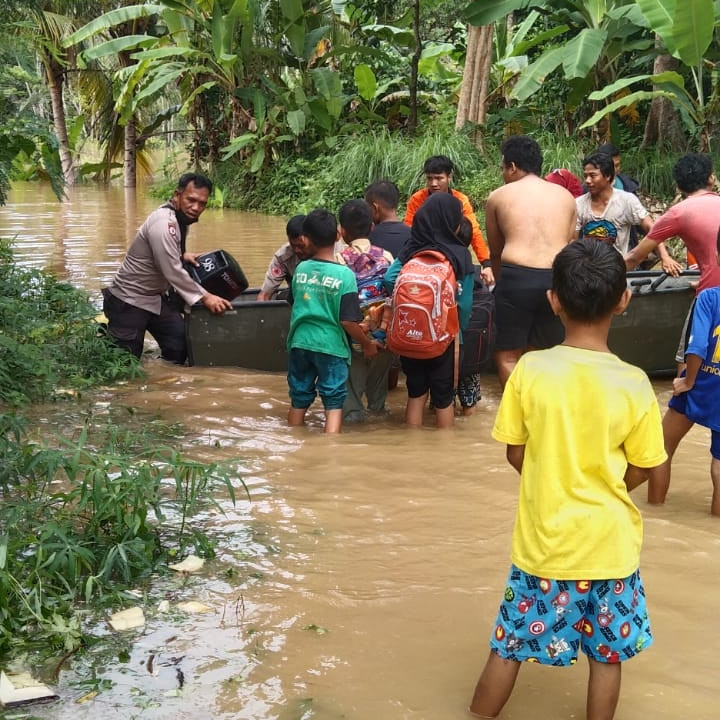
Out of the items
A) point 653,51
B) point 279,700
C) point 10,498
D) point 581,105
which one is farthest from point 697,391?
point 581,105

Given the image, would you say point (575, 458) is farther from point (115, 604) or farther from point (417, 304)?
point (417, 304)

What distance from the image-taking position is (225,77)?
19.8 m

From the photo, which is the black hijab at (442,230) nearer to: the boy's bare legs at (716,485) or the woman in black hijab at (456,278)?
the woman in black hijab at (456,278)

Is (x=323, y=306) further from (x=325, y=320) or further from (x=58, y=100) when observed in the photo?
(x=58, y=100)

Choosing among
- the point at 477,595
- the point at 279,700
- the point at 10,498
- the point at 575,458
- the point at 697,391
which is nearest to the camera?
the point at 575,458

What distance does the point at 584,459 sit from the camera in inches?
109

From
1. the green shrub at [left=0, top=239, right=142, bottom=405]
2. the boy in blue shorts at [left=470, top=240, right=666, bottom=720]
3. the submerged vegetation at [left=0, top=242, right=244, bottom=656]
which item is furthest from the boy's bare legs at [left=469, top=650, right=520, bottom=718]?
the green shrub at [left=0, top=239, right=142, bottom=405]

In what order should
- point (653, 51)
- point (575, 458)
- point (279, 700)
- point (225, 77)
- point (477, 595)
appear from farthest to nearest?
1. point (225, 77)
2. point (653, 51)
3. point (477, 595)
4. point (279, 700)
5. point (575, 458)

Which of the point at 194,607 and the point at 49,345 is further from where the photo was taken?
the point at 49,345

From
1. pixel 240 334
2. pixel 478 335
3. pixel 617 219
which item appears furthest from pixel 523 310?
pixel 240 334

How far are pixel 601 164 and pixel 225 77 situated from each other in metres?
14.3

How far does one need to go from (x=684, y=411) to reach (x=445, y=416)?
1.80 meters

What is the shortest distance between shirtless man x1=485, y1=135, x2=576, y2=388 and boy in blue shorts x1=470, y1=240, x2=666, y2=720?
3.20 meters

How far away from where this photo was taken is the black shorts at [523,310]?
19.8 feet
